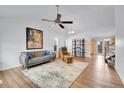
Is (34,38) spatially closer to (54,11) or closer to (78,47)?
(54,11)

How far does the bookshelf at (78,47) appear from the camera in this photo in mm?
9266

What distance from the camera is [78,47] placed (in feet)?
31.2

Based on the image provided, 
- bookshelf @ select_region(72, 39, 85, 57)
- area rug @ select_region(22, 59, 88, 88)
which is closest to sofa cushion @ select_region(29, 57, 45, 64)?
area rug @ select_region(22, 59, 88, 88)

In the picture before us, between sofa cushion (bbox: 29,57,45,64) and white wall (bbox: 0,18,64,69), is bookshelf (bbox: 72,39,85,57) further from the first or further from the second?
white wall (bbox: 0,18,64,69)

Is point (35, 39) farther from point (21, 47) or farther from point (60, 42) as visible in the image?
point (60, 42)

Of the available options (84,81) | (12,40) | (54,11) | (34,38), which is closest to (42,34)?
(34,38)

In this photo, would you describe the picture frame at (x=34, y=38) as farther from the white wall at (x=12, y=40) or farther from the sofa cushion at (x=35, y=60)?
the sofa cushion at (x=35, y=60)

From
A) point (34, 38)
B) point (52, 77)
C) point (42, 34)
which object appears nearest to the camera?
point (52, 77)

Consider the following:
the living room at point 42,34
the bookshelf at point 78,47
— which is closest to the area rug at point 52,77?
the living room at point 42,34

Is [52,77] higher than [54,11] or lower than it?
lower

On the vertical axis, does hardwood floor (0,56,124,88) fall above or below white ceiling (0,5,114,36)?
below

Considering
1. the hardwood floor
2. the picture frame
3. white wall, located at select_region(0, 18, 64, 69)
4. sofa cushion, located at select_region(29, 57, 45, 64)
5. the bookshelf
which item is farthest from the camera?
the bookshelf

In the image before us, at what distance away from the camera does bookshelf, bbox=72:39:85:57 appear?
9.27 m

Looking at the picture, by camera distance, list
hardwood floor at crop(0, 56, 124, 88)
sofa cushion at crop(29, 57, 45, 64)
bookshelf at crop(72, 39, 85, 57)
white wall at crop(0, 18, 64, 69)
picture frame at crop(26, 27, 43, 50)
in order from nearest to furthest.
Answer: hardwood floor at crop(0, 56, 124, 88), white wall at crop(0, 18, 64, 69), sofa cushion at crop(29, 57, 45, 64), picture frame at crop(26, 27, 43, 50), bookshelf at crop(72, 39, 85, 57)
